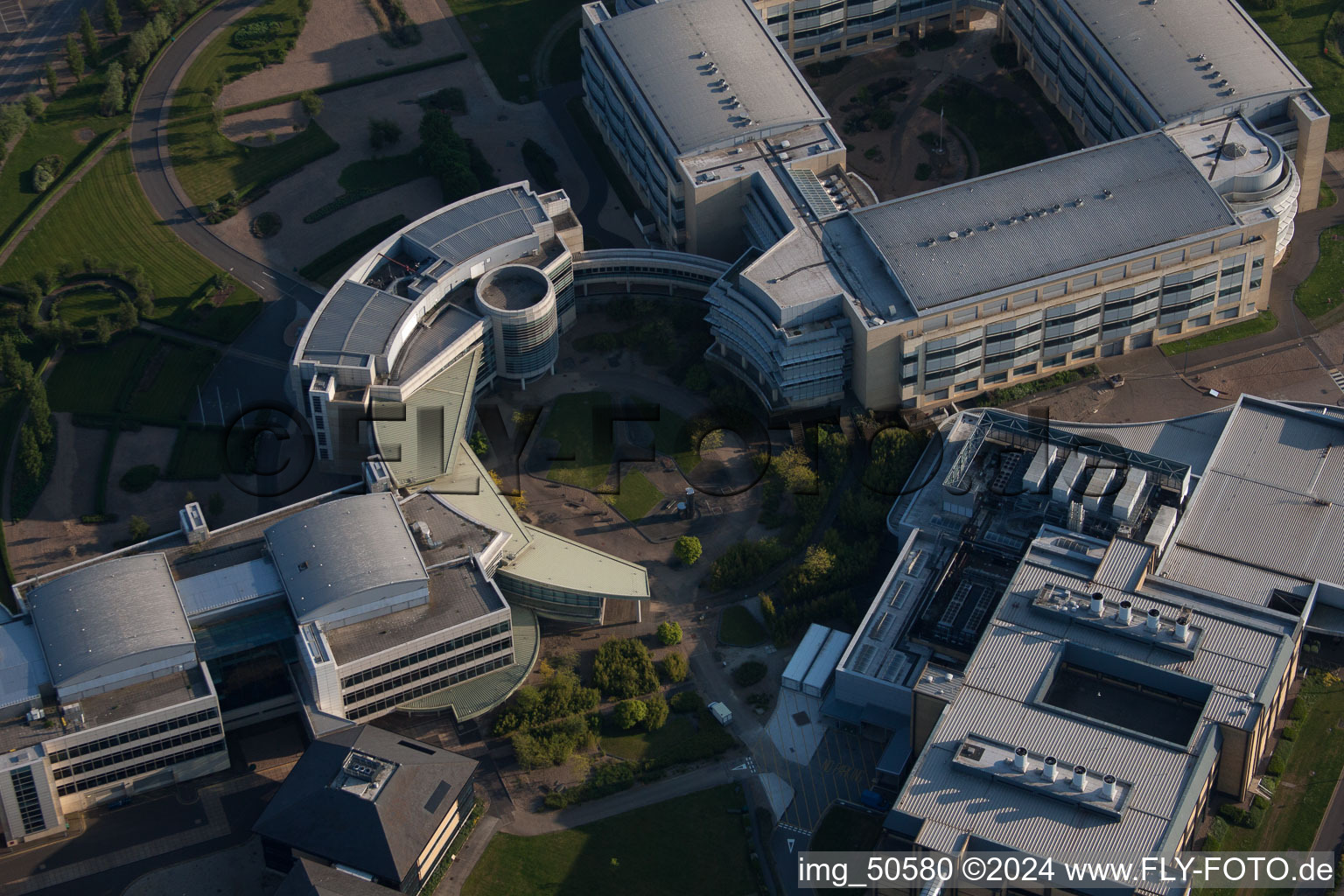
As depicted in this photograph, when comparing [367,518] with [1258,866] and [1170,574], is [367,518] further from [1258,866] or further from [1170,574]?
[1258,866]

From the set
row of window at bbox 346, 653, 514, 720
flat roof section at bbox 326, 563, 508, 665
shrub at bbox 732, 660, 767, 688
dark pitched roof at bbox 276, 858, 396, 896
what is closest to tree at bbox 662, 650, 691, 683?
shrub at bbox 732, 660, 767, 688

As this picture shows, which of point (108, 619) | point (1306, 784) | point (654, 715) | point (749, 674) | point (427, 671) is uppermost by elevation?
point (1306, 784)

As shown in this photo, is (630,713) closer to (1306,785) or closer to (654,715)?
(654,715)

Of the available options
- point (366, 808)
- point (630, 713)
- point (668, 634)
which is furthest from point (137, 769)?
point (668, 634)

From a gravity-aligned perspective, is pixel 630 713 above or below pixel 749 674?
below

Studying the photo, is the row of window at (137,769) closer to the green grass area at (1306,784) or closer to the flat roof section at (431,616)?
the flat roof section at (431,616)

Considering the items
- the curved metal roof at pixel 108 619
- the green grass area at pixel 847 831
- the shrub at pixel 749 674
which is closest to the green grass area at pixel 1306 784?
the green grass area at pixel 847 831

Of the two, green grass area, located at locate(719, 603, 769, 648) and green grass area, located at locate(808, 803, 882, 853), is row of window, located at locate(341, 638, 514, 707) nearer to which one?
green grass area, located at locate(719, 603, 769, 648)
